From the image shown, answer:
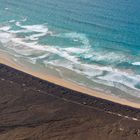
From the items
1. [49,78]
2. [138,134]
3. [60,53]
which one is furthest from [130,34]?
Answer: [138,134]

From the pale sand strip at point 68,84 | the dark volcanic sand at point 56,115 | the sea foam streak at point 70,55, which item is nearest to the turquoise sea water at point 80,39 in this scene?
the sea foam streak at point 70,55

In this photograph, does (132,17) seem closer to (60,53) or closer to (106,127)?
(60,53)

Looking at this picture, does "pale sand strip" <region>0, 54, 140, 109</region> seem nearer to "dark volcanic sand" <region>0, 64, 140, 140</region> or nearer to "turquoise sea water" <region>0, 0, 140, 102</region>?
"turquoise sea water" <region>0, 0, 140, 102</region>

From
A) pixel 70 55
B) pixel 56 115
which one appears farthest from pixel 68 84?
pixel 56 115

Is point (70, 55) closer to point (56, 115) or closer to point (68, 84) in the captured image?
point (68, 84)

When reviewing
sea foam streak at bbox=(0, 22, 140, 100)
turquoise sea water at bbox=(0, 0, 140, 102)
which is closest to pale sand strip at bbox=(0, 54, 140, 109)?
turquoise sea water at bbox=(0, 0, 140, 102)
